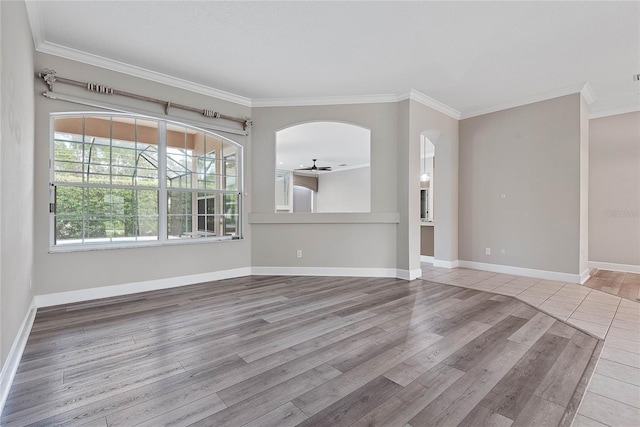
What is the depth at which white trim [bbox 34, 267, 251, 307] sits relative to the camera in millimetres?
3236

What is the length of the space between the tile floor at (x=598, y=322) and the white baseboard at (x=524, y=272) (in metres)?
0.16

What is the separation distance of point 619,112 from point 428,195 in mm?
4190

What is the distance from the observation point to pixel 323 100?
476cm

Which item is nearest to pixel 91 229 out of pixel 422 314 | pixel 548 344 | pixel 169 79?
pixel 169 79

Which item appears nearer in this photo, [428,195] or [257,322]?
[257,322]

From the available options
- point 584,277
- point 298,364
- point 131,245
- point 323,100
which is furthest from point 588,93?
point 131,245

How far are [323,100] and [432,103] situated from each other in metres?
1.79

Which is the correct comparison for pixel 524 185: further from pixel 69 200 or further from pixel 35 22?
pixel 35 22

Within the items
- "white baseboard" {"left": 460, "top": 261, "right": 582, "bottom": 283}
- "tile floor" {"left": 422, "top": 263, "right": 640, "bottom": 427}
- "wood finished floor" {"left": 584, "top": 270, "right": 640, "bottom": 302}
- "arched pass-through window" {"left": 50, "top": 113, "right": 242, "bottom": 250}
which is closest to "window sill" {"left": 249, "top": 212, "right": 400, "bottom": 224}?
"arched pass-through window" {"left": 50, "top": 113, "right": 242, "bottom": 250}

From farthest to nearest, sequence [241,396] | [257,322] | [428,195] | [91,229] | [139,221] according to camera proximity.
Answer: [428,195] < [139,221] < [91,229] < [257,322] < [241,396]

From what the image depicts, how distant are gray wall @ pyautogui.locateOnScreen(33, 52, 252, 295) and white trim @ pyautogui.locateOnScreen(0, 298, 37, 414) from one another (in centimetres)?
61

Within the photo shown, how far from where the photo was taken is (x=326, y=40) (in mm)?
3158

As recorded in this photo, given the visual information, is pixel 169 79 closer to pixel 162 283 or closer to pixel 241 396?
pixel 162 283

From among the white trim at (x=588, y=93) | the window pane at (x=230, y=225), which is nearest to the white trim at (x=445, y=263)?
the white trim at (x=588, y=93)
